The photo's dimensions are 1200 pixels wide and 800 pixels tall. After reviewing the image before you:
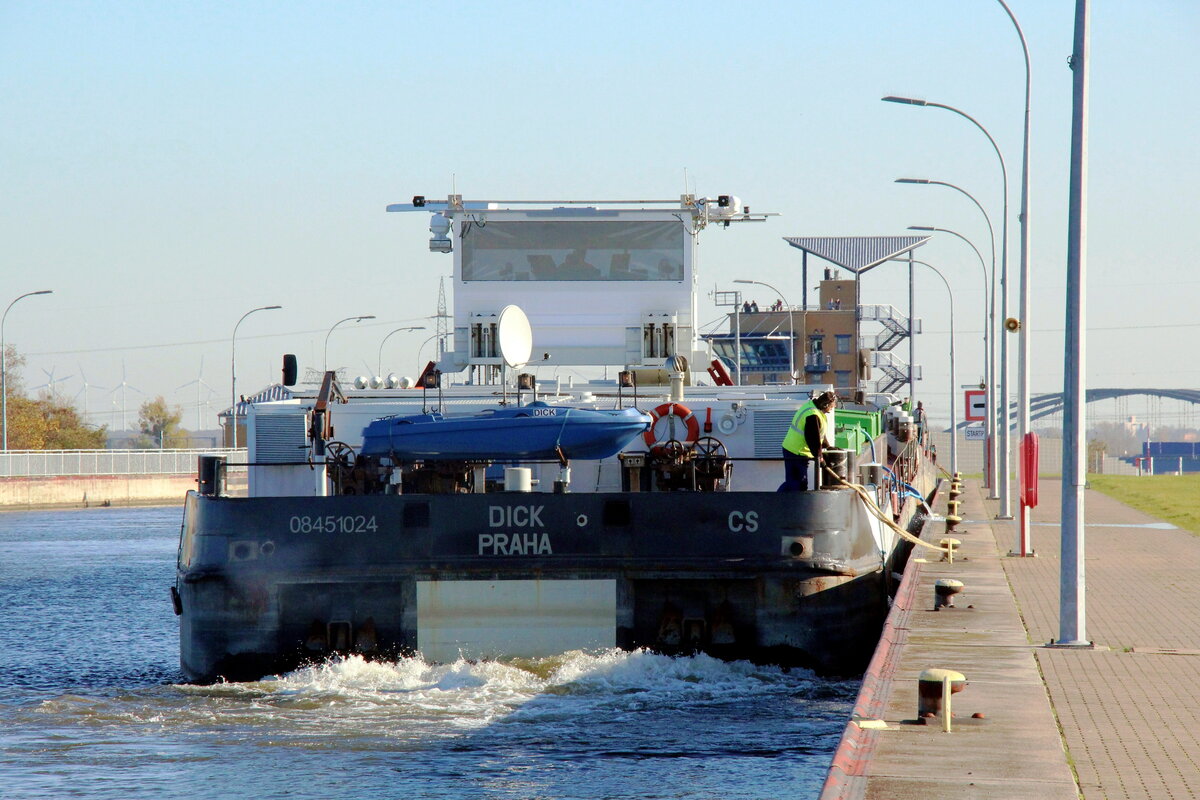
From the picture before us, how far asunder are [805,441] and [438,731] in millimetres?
4387

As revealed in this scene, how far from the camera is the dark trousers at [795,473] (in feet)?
44.4

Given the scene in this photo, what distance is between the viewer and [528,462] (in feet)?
43.6

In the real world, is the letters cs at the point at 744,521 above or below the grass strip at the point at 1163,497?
above

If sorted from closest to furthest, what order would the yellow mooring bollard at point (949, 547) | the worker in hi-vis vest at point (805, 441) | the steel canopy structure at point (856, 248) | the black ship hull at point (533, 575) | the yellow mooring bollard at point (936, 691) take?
1. the yellow mooring bollard at point (936, 691)
2. the black ship hull at point (533, 575)
3. the worker in hi-vis vest at point (805, 441)
4. the yellow mooring bollard at point (949, 547)
5. the steel canopy structure at point (856, 248)

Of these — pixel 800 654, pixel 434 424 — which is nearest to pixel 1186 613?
pixel 800 654

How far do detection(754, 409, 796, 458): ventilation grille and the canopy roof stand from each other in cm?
7486

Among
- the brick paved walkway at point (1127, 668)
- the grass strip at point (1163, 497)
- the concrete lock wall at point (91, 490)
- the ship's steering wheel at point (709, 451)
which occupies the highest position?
the ship's steering wheel at point (709, 451)

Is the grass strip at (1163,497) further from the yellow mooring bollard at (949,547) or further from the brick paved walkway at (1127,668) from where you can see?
the brick paved walkway at (1127,668)

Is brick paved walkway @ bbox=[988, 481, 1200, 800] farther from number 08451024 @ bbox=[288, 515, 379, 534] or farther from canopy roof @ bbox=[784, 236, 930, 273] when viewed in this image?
canopy roof @ bbox=[784, 236, 930, 273]

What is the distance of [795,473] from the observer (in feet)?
44.8

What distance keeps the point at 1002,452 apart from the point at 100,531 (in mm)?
28702

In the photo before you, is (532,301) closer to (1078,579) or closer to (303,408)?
(303,408)

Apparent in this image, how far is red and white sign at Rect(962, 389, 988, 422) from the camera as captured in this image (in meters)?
37.4

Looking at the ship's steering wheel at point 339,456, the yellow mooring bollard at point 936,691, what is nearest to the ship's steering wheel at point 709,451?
the ship's steering wheel at point 339,456
